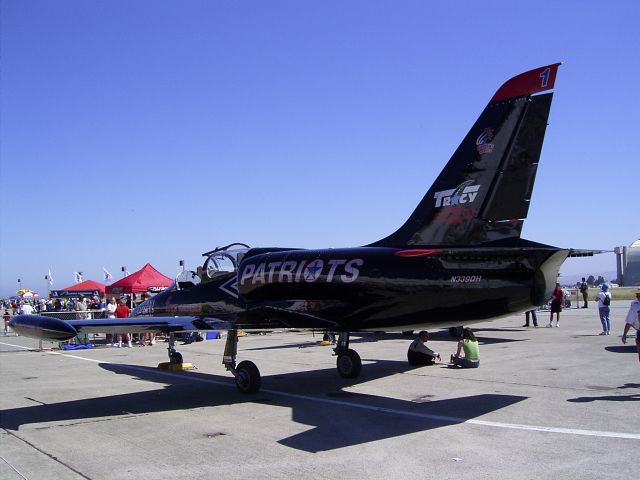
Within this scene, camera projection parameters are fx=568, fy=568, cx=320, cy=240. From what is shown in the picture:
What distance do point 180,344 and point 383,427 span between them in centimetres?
1605

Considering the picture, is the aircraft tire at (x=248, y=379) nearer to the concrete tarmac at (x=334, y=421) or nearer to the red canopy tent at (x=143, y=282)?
the concrete tarmac at (x=334, y=421)

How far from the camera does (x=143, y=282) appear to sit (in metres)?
29.8

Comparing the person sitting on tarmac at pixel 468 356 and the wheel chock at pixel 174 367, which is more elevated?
the person sitting on tarmac at pixel 468 356

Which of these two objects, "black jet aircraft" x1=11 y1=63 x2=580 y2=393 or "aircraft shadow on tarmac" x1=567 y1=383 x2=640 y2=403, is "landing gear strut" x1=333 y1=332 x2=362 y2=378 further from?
"aircraft shadow on tarmac" x1=567 y1=383 x2=640 y2=403

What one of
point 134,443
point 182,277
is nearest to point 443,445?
point 134,443

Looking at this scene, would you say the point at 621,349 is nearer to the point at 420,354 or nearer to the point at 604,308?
the point at 604,308

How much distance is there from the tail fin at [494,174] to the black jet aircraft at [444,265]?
0.02 meters

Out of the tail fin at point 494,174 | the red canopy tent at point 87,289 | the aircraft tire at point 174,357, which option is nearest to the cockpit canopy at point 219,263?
the aircraft tire at point 174,357

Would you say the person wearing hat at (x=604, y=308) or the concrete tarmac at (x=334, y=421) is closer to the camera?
the concrete tarmac at (x=334, y=421)

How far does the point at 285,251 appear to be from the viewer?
1173 cm

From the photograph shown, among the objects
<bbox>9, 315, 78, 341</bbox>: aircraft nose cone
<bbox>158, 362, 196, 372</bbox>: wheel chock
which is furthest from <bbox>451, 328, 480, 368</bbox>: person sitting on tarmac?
<bbox>9, 315, 78, 341</bbox>: aircraft nose cone

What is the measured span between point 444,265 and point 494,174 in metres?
1.89

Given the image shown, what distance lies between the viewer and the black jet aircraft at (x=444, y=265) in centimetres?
820

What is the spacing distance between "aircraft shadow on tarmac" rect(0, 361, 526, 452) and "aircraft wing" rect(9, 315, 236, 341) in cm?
128
